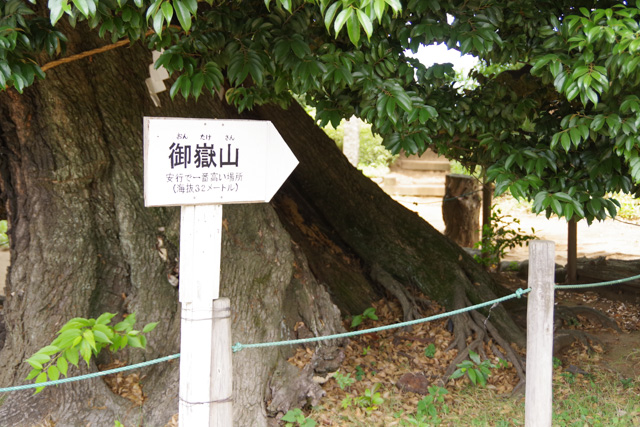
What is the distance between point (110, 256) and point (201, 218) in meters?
2.03

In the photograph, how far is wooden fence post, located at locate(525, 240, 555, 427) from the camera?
3092 mm

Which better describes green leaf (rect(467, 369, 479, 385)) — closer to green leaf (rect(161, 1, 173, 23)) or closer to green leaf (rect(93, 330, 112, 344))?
green leaf (rect(93, 330, 112, 344))

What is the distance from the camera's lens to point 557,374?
15.9 ft

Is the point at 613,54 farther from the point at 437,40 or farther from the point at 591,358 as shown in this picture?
the point at 591,358

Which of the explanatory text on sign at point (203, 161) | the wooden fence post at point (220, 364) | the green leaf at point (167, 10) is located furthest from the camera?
the wooden fence post at point (220, 364)

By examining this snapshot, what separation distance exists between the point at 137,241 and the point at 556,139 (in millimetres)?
2771

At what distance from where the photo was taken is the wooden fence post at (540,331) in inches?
122

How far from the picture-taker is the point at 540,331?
10.3 feet

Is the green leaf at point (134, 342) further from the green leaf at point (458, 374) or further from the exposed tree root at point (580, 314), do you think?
the exposed tree root at point (580, 314)

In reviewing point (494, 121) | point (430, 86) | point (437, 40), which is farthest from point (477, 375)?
point (437, 40)

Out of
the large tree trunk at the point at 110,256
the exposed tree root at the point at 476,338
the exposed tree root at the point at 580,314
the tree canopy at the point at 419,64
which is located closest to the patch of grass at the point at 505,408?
the exposed tree root at the point at 476,338

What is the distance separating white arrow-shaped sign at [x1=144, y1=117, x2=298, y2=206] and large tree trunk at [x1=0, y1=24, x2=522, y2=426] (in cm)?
162

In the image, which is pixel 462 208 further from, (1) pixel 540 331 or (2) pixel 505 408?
(1) pixel 540 331

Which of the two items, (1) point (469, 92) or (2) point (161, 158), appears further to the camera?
(1) point (469, 92)
